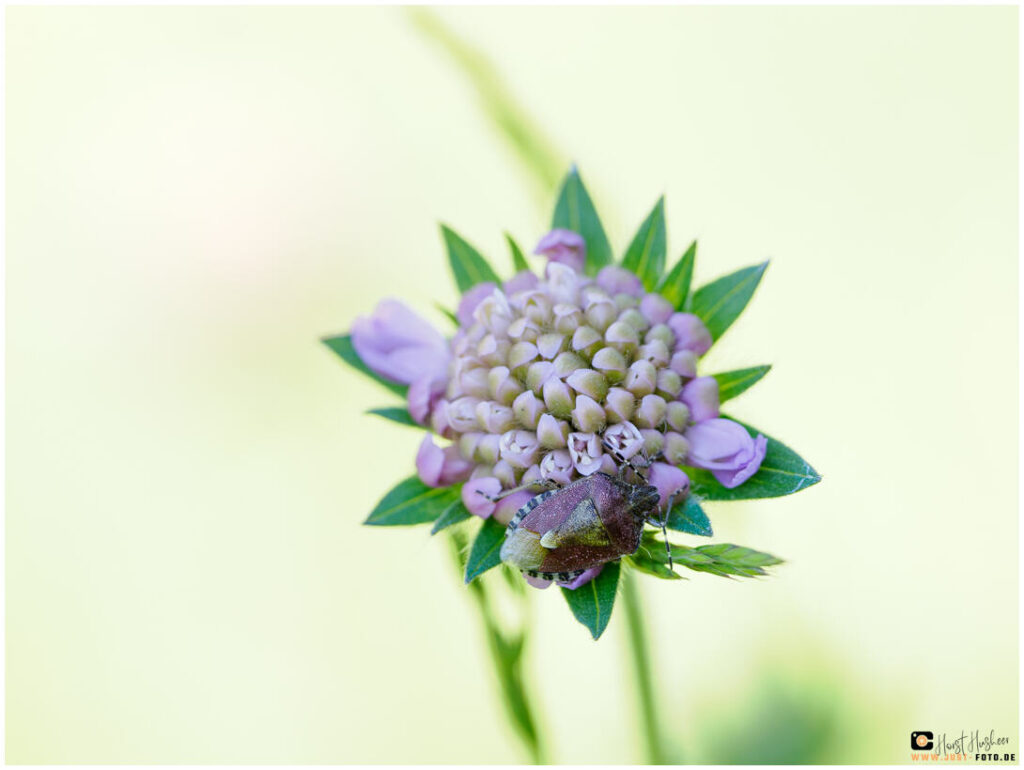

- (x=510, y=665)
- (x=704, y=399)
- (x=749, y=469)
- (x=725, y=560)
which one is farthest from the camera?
(x=510, y=665)

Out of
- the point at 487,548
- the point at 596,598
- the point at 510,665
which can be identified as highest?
the point at 487,548

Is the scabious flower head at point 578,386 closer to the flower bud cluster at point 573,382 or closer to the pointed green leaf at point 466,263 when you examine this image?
the flower bud cluster at point 573,382

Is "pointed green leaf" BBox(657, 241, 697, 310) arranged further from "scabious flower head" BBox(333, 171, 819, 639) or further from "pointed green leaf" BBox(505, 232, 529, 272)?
"pointed green leaf" BBox(505, 232, 529, 272)

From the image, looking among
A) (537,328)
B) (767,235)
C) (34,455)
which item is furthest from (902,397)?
(34,455)

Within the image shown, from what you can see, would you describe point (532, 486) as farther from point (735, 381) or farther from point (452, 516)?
point (735, 381)

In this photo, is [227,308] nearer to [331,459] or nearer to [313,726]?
[331,459]

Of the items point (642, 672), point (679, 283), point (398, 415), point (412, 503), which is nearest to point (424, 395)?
point (398, 415)
